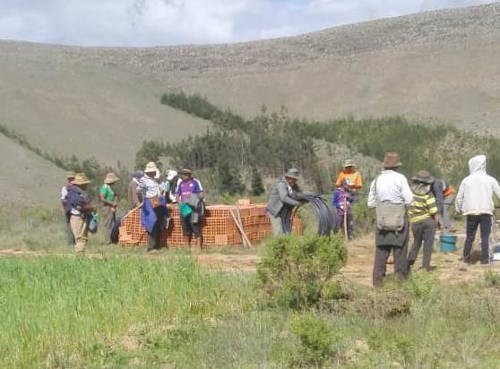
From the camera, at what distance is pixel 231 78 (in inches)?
2847

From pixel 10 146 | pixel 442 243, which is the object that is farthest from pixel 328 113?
pixel 442 243

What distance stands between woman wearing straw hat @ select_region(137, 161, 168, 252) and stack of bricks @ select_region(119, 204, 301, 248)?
506 millimetres

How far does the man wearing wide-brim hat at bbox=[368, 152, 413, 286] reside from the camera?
10.9 m

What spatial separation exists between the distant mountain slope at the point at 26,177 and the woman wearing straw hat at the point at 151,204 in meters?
18.6

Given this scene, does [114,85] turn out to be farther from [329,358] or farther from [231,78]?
[329,358]

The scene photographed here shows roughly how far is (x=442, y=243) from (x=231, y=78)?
5787cm

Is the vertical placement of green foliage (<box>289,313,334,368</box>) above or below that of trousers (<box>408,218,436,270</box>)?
below

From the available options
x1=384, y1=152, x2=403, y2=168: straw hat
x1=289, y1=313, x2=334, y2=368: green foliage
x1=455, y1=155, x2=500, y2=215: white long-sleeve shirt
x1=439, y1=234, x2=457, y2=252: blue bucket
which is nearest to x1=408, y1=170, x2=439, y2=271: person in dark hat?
x1=455, y1=155, x2=500, y2=215: white long-sleeve shirt

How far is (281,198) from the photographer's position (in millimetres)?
15508

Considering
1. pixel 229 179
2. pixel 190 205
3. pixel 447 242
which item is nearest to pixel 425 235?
pixel 447 242

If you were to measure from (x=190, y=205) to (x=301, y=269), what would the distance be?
23.7 ft

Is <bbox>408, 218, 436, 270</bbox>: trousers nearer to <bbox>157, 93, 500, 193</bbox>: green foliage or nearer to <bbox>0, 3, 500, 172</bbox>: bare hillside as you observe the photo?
<bbox>157, 93, 500, 193</bbox>: green foliage

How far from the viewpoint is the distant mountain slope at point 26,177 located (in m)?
35.9

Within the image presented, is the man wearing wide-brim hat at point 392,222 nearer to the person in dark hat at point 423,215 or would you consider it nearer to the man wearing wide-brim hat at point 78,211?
the person in dark hat at point 423,215
